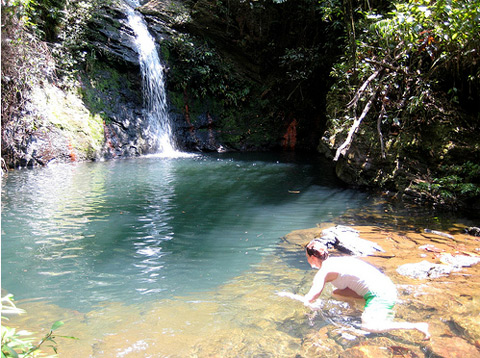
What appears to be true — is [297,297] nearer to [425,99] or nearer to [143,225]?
[143,225]

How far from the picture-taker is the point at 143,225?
5.93m

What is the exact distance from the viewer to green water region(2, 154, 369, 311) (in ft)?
13.1

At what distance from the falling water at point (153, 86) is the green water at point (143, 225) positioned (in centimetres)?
507

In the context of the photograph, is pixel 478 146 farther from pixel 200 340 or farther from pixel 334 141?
pixel 200 340

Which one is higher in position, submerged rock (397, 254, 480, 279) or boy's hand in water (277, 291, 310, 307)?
submerged rock (397, 254, 480, 279)

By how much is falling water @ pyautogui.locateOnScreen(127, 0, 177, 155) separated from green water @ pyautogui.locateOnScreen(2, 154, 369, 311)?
5.07 metres

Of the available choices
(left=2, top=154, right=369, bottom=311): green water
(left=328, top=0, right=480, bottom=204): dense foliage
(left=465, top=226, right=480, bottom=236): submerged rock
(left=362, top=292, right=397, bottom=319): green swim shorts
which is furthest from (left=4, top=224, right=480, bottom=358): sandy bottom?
(left=328, top=0, right=480, bottom=204): dense foliage

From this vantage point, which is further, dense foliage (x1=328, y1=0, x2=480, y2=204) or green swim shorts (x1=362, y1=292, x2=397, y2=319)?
dense foliage (x1=328, y1=0, x2=480, y2=204)

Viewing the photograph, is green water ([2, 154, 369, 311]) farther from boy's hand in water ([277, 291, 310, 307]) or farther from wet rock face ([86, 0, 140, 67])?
wet rock face ([86, 0, 140, 67])

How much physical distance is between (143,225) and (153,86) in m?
11.7

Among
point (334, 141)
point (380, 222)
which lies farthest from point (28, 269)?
point (334, 141)

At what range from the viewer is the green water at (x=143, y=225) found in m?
3.98

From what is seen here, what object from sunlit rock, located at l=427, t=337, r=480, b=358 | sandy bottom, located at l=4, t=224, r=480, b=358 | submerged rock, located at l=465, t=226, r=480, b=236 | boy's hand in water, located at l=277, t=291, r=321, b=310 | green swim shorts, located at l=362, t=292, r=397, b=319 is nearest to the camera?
sunlit rock, located at l=427, t=337, r=480, b=358

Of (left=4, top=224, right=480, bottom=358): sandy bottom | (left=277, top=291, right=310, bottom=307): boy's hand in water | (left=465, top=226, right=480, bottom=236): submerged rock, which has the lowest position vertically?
(left=4, top=224, right=480, bottom=358): sandy bottom
